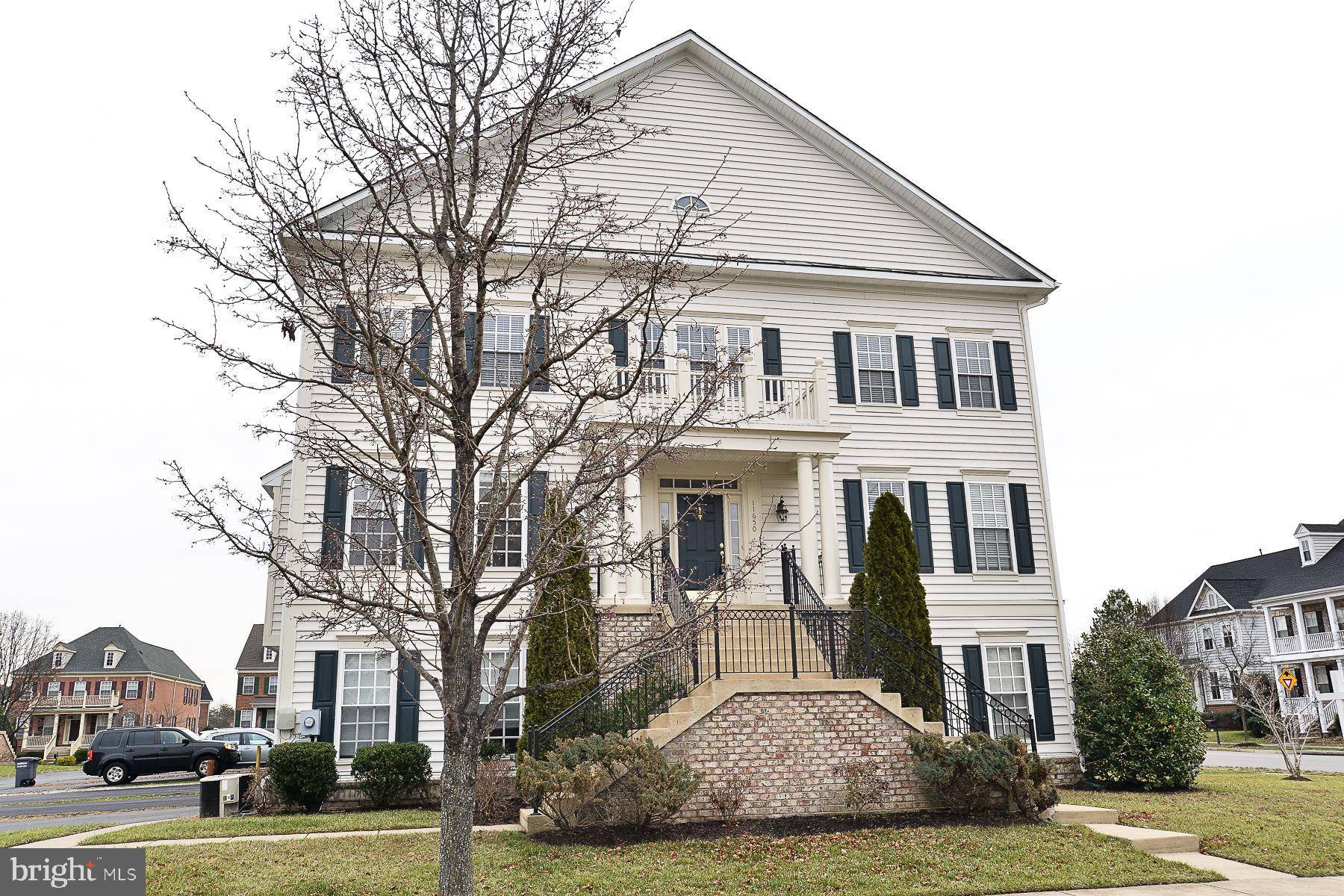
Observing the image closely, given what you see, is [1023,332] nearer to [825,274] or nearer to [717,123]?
[825,274]

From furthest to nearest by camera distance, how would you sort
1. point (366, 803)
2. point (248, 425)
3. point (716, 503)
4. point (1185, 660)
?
point (1185, 660) → point (716, 503) → point (366, 803) → point (248, 425)

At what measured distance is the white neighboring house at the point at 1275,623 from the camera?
4338 cm

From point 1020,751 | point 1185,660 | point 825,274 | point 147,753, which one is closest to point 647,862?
Result: point 1020,751

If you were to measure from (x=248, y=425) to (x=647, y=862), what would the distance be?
5.50 meters

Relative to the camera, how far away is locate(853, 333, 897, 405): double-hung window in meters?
18.3

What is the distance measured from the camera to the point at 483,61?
7266 mm

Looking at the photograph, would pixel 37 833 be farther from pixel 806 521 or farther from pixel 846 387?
pixel 846 387

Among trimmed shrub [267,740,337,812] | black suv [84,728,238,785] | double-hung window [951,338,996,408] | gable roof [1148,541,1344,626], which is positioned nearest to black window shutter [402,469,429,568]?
trimmed shrub [267,740,337,812]

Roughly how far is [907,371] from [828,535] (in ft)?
14.6

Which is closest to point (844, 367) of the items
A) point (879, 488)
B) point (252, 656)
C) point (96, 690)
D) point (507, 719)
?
point (879, 488)

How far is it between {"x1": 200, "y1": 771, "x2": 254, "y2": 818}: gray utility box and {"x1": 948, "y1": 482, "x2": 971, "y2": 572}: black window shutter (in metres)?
12.5

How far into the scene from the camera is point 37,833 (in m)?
12.3

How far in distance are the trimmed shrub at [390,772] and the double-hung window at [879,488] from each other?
8839 mm

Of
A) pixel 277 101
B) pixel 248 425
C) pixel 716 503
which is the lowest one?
pixel 248 425
